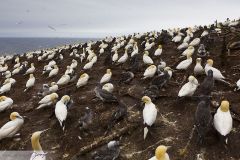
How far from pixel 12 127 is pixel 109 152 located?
4840 mm

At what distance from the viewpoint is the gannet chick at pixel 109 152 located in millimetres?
12250

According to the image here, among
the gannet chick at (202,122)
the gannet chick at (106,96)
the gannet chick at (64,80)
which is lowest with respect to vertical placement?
the gannet chick at (64,80)

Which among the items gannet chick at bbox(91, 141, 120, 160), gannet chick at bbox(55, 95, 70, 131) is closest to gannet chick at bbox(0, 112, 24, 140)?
gannet chick at bbox(55, 95, 70, 131)

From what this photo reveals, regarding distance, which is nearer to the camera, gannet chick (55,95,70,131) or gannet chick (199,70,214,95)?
gannet chick (199,70,214,95)

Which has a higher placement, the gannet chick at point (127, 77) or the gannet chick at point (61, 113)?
the gannet chick at point (127, 77)

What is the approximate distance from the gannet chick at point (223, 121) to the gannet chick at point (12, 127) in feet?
24.3

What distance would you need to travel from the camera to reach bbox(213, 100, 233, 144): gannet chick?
38.9 feet

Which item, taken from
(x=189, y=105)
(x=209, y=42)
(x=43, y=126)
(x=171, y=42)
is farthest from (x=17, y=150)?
(x=171, y=42)

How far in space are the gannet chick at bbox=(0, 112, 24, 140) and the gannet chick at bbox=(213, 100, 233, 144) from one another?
24.3 ft

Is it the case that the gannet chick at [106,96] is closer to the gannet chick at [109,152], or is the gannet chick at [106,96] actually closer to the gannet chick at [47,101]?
the gannet chick at [47,101]

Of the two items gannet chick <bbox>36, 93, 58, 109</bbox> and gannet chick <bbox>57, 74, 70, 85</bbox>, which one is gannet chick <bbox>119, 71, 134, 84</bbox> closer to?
gannet chick <bbox>57, 74, 70, 85</bbox>

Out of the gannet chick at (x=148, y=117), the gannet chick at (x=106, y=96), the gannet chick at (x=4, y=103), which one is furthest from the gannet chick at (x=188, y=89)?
the gannet chick at (x=4, y=103)

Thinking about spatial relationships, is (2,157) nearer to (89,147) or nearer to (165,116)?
(89,147)

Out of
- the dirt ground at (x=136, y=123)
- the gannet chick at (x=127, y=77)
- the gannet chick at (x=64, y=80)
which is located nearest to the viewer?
the dirt ground at (x=136, y=123)
